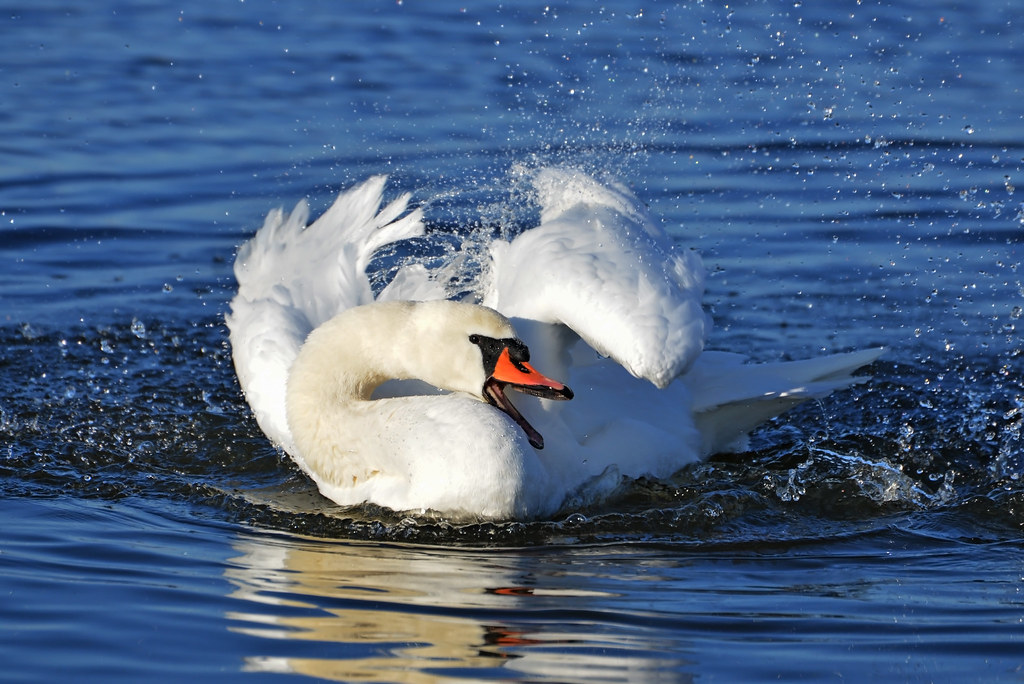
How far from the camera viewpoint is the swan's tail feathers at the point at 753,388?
21.3 feet

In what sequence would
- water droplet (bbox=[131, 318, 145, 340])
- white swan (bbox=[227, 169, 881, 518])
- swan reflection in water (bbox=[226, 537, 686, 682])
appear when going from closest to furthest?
swan reflection in water (bbox=[226, 537, 686, 682]) < white swan (bbox=[227, 169, 881, 518]) < water droplet (bbox=[131, 318, 145, 340])

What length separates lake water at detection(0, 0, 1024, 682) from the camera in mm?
4633

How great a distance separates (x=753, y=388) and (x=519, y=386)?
4.59 feet

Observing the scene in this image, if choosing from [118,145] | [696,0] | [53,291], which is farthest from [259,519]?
[696,0]

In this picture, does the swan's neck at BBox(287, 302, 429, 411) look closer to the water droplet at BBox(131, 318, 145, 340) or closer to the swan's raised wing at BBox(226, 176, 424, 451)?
the swan's raised wing at BBox(226, 176, 424, 451)

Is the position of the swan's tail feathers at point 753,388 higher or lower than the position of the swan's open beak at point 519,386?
lower

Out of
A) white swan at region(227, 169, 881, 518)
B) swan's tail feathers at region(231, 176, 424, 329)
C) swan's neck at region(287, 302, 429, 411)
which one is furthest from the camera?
swan's tail feathers at region(231, 176, 424, 329)

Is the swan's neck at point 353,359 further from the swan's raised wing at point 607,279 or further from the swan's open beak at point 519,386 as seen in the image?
the swan's raised wing at point 607,279

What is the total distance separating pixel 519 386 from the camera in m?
5.48

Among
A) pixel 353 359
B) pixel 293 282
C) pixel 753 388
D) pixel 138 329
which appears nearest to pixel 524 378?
pixel 353 359

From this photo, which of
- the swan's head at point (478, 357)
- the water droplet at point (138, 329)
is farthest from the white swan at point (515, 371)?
the water droplet at point (138, 329)

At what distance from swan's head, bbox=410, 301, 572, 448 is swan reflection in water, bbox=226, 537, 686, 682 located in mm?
574

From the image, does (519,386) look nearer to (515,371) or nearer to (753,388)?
(515,371)

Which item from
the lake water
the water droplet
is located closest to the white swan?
the lake water
